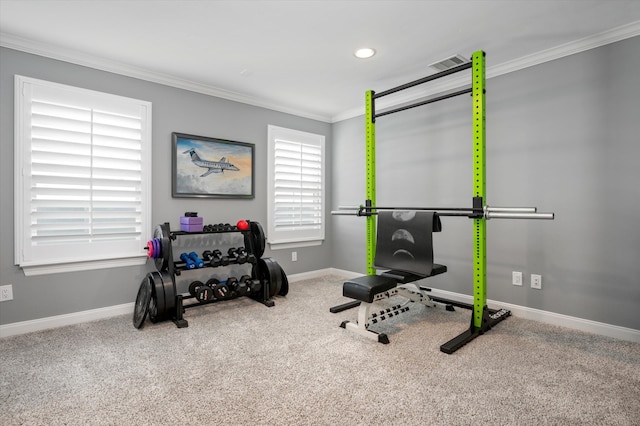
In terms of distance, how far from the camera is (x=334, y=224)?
487 cm

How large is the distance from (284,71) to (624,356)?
3.61m

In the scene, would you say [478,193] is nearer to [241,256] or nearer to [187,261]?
[241,256]

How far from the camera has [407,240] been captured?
2.71m

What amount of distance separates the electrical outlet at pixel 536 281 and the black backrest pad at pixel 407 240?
3.58ft

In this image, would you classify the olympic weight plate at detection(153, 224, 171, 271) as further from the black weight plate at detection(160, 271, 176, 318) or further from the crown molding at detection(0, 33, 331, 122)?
the crown molding at detection(0, 33, 331, 122)

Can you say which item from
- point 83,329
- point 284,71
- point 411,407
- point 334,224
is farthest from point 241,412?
point 334,224

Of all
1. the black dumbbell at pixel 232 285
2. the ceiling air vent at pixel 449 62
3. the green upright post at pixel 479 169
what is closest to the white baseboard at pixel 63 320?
the black dumbbell at pixel 232 285

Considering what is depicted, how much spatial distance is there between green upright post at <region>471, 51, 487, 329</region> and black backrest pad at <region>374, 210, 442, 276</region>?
1.06 ft

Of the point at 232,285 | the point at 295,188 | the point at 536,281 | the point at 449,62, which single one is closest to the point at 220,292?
the point at 232,285

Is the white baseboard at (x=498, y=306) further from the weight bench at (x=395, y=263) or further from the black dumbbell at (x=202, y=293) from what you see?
the weight bench at (x=395, y=263)

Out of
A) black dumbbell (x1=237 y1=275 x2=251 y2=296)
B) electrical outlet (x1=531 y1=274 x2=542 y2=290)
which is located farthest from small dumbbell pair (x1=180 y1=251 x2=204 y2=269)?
electrical outlet (x1=531 y1=274 x2=542 y2=290)

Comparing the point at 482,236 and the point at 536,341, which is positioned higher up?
the point at 482,236

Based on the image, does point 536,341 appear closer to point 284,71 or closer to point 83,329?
point 284,71

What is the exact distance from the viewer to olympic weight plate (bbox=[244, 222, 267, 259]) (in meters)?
3.53
